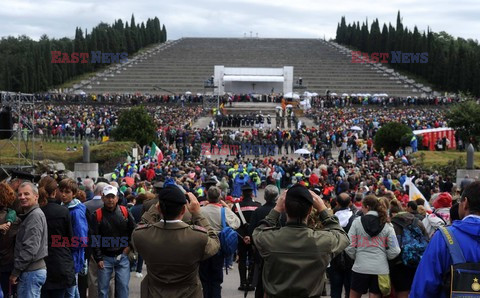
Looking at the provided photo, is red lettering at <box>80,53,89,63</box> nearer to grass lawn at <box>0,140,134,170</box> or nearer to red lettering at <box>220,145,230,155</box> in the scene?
red lettering at <box>220,145,230,155</box>

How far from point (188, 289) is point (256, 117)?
37.2 metres

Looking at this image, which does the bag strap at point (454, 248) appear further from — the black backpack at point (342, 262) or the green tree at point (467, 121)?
the green tree at point (467, 121)

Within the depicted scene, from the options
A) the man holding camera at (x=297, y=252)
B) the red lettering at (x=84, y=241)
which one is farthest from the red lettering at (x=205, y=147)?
the man holding camera at (x=297, y=252)

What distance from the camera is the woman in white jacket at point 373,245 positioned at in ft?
20.6

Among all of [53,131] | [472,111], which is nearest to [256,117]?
[53,131]

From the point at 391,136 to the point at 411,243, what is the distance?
23.3 meters

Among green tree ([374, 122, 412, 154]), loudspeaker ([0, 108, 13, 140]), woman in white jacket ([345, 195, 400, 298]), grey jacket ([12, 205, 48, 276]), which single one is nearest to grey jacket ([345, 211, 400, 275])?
woman in white jacket ([345, 195, 400, 298])

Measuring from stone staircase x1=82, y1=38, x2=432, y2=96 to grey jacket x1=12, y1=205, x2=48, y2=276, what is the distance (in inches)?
2153

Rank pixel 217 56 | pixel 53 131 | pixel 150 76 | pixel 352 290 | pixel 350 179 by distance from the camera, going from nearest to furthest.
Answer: pixel 352 290 → pixel 350 179 → pixel 53 131 → pixel 150 76 → pixel 217 56

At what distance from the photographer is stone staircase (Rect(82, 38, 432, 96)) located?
2557 inches

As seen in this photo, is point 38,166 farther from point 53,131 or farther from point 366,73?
point 366,73

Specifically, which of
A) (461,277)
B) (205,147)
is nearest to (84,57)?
(205,147)

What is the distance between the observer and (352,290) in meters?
6.48

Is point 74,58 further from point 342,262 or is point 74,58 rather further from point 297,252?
point 297,252
